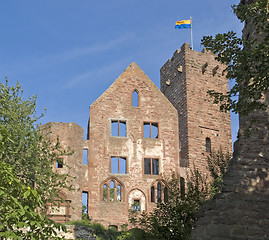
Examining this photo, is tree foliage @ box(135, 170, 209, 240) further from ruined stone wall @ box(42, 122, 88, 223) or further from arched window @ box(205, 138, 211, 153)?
arched window @ box(205, 138, 211, 153)

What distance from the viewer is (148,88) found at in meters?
39.1

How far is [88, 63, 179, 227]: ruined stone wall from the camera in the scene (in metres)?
35.1

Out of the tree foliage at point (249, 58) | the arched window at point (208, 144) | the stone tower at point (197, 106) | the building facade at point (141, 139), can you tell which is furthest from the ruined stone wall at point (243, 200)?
the arched window at point (208, 144)

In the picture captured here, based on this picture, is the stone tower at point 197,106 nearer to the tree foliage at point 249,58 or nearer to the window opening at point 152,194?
the window opening at point 152,194

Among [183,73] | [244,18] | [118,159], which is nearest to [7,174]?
[244,18]

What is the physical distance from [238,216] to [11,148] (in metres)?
16.0

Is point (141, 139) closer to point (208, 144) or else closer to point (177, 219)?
point (208, 144)

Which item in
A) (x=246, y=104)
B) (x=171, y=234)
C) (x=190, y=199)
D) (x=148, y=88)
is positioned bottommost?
(x=171, y=234)

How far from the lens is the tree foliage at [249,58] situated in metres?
12.9

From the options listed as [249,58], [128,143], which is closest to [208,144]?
[128,143]

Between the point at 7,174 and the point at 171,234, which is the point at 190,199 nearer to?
the point at 171,234

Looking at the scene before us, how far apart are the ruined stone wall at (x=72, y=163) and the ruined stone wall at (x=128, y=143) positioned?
73cm

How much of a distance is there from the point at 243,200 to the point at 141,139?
982 inches

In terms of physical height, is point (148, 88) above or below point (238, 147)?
above
